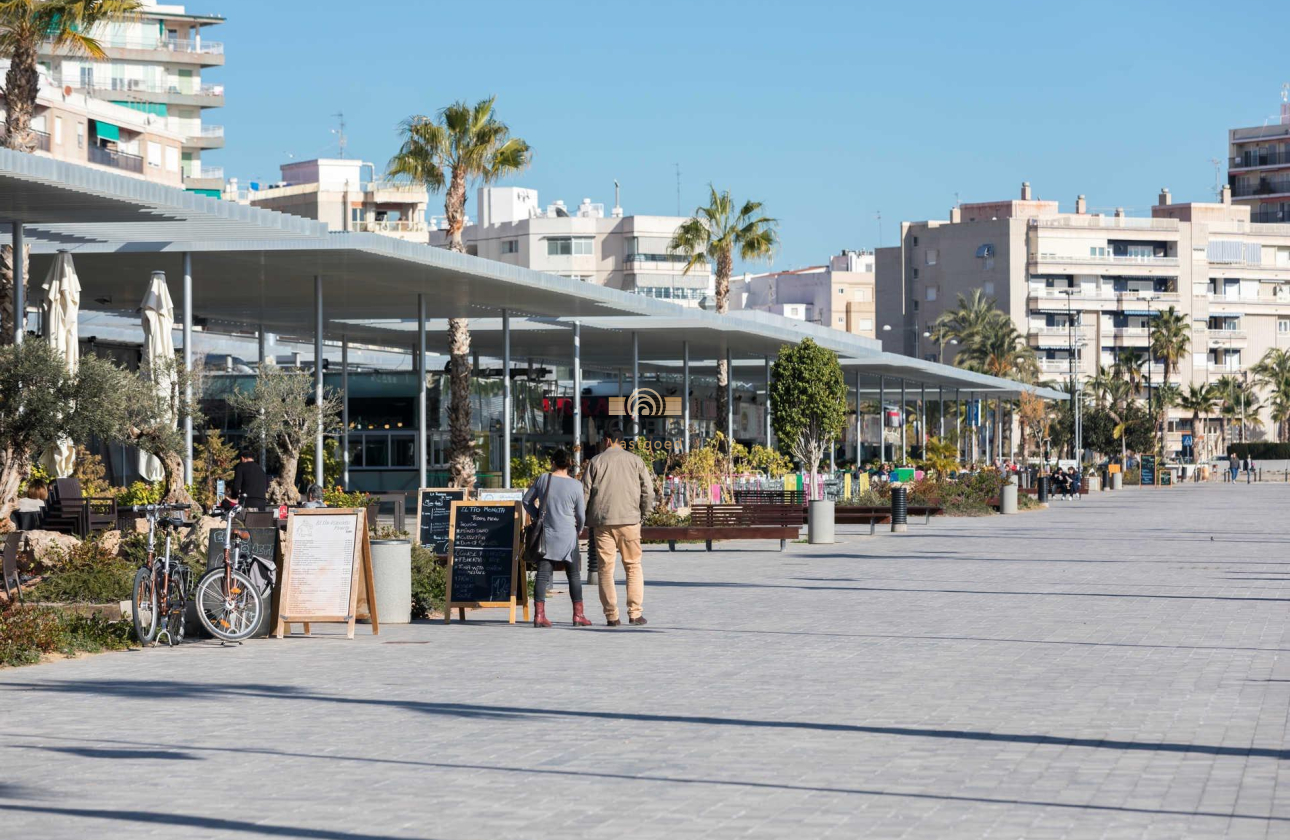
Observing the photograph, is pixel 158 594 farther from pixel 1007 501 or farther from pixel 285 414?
pixel 1007 501

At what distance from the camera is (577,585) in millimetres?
14828

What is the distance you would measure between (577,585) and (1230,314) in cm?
12495

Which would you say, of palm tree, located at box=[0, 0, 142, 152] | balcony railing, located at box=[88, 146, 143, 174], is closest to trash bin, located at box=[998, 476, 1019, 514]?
palm tree, located at box=[0, 0, 142, 152]

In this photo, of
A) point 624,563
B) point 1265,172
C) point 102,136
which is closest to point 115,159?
point 102,136

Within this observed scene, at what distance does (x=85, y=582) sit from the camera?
48.8 ft

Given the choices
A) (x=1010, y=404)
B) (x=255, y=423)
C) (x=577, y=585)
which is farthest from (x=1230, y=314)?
(x=577, y=585)

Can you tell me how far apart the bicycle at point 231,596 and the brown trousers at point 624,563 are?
115 inches

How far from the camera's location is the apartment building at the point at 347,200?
11500 cm

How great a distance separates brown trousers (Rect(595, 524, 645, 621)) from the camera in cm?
1493

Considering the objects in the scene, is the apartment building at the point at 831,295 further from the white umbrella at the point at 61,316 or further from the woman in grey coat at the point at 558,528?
the woman in grey coat at the point at 558,528

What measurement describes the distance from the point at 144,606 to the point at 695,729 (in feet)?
19.1

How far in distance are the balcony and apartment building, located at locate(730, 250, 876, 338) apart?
167 feet

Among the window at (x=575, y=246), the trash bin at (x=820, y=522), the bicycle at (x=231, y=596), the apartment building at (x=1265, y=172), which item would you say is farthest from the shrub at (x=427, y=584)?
the apartment building at (x=1265, y=172)

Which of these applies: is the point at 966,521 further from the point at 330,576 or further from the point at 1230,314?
the point at 1230,314
